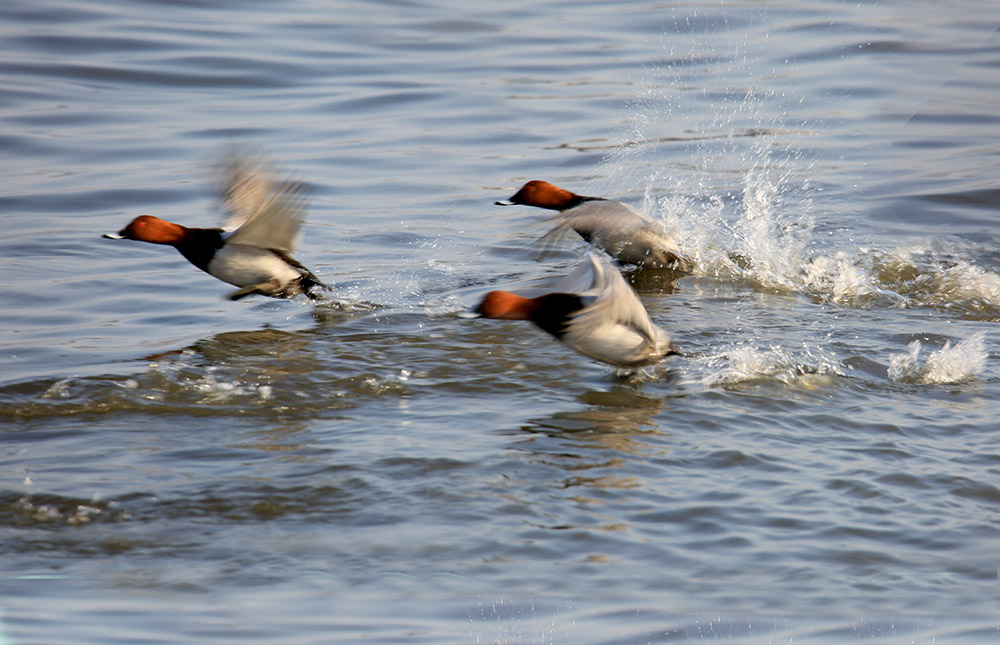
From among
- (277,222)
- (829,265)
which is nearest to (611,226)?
(829,265)

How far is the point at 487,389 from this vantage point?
5.33 metres

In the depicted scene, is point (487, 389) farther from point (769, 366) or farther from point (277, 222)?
point (277, 222)

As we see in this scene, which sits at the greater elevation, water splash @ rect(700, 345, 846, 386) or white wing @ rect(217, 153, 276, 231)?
white wing @ rect(217, 153, 276, 231)

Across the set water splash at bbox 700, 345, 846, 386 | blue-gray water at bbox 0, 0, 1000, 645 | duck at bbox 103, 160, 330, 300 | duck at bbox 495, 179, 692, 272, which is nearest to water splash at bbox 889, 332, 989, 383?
blue-gray water at bbox 0, 0, 1000, 645

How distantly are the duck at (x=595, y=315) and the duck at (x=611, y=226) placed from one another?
193 centimetres

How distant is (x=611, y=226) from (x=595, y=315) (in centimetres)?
230

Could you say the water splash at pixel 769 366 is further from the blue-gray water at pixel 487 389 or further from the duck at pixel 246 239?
the duck at pixel 246 239

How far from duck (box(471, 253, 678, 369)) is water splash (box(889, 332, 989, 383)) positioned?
1.23 metres

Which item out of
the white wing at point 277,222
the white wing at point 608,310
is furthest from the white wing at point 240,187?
the white wing at point 608,310

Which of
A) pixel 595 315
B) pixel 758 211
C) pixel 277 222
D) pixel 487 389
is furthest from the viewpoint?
pixel 758 211

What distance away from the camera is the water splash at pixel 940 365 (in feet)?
17.6

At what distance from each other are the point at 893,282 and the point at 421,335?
3.13 meters

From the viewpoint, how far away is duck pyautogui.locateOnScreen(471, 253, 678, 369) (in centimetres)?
508

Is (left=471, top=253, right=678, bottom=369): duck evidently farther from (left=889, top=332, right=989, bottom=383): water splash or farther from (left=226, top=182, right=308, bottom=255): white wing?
(left=226, top=182, right=308, bottom=255): white wing
